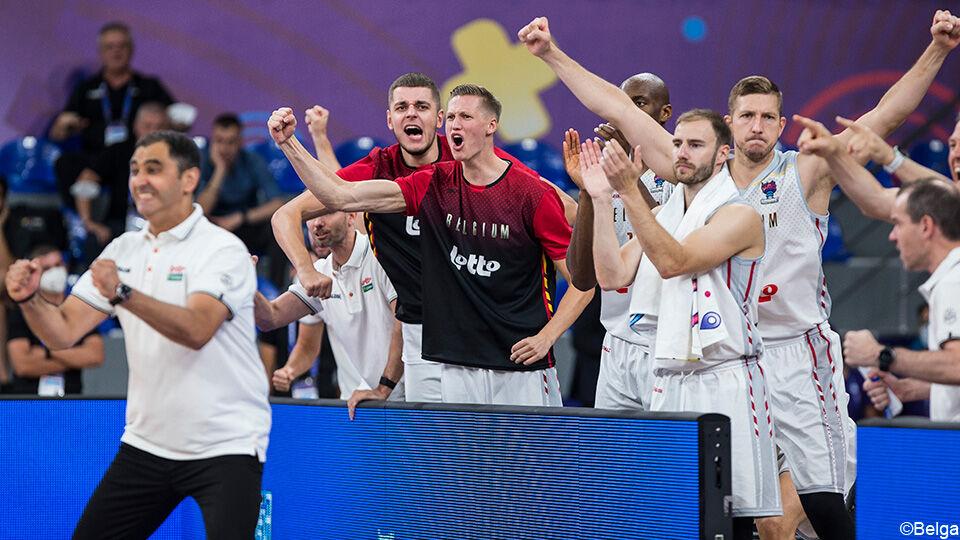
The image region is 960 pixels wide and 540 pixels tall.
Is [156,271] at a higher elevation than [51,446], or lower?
higher

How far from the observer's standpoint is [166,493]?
4945 mm

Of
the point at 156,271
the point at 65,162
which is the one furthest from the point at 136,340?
the point at 65,162

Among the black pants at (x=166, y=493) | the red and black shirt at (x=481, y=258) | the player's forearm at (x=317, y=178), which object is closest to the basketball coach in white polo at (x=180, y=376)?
the black pants at (x=166, y=493)

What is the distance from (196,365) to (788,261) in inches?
127

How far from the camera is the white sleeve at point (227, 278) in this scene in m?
4.82

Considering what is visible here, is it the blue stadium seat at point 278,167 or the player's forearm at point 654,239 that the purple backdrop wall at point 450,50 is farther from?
the player's forearm at point 654,239

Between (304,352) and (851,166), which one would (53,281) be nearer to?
(304,352)

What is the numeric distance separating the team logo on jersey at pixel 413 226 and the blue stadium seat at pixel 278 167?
611 centimetres

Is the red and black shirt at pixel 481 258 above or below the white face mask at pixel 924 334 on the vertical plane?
above

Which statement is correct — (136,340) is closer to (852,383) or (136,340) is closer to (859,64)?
(852,383)

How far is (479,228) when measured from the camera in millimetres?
6387

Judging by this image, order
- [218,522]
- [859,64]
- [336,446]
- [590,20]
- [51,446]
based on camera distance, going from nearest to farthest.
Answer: [218,522] < [336,446] < [51,446] < [590,20] < [859,64]

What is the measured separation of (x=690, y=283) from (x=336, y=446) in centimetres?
223

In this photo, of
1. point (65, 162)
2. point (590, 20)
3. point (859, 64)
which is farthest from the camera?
point (859, 64)
